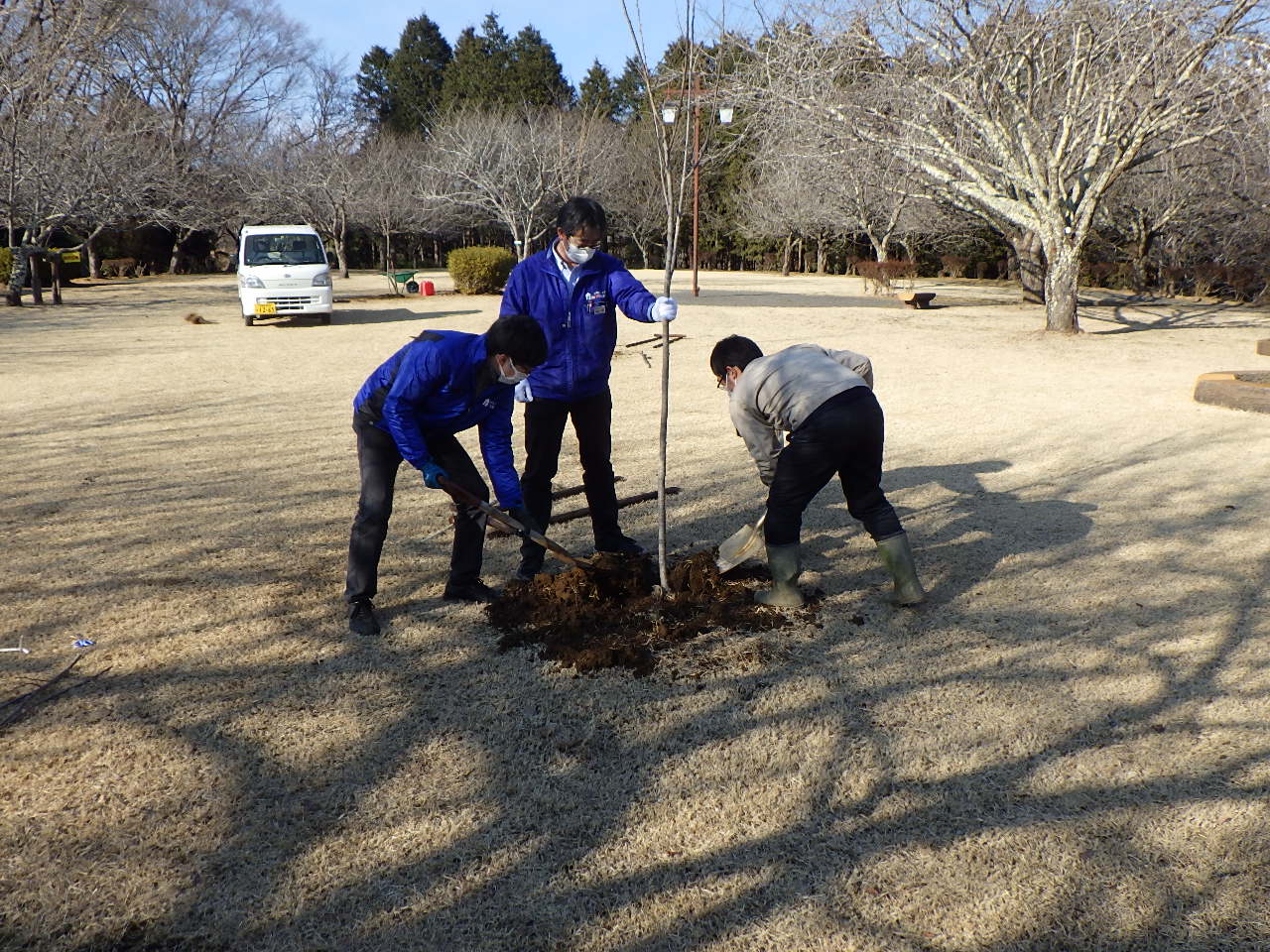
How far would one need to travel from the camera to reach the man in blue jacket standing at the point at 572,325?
3719 millimetres

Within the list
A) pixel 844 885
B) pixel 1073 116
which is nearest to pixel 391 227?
pixel 1073 116

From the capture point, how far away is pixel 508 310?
12.6 feet

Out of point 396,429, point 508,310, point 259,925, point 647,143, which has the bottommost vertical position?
point 259,925

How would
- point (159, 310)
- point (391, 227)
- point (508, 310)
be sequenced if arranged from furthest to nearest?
point (391, 227) → point (159, 310) → point (508, 310)

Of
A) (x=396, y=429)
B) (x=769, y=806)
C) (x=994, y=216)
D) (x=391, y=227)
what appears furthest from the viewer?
(x=391, y=227)

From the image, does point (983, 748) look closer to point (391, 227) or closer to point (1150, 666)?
point (1150, 666)

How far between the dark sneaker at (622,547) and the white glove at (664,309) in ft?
4.16

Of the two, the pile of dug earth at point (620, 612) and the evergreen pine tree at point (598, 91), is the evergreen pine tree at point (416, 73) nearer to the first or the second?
the evergreen pine tree at point (598, 91)

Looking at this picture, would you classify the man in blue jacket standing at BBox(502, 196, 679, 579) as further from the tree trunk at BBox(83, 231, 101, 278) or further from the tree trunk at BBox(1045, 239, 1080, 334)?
the tree trunk at BBox(83, 231, 101, 278)

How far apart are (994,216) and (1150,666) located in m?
17.0

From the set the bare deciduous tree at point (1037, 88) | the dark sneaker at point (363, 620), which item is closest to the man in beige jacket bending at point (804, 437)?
the dark sneaker at point (363, 620)

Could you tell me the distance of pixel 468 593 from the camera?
12.6ft

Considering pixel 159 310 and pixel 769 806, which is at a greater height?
pixel 159 310

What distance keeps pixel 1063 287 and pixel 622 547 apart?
12.4 meters
